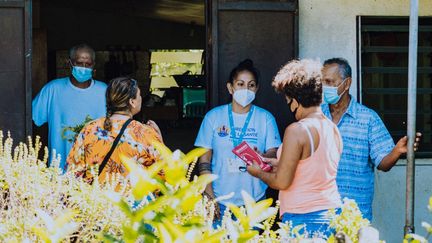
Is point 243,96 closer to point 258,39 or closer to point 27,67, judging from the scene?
point 258,39

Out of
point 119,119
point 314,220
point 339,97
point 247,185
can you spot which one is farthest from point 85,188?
point 339,97

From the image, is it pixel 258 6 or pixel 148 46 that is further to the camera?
pixel 148 46

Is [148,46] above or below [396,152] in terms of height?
above

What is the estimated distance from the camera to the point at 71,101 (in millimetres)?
5727

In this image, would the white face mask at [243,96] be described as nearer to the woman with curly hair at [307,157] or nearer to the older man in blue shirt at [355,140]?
the older man in blue shirt at [355,140]

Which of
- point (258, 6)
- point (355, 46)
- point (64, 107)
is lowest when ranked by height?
point (64, 107)

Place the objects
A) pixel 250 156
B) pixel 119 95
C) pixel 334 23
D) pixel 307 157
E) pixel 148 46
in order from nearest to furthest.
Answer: pixel 307 157 → pixel 250 156 → pixel 119 95 → pixel 334 23 → pixel 148 46

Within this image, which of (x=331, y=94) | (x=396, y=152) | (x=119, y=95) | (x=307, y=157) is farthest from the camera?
(x=331, y=94)

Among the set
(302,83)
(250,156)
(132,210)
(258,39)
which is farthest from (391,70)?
(132,210)

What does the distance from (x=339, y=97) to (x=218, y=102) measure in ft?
3.81

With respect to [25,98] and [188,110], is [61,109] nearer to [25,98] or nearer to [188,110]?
[25,98]

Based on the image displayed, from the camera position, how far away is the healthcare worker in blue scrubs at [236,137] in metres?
5.14

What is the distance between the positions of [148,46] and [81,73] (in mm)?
9165

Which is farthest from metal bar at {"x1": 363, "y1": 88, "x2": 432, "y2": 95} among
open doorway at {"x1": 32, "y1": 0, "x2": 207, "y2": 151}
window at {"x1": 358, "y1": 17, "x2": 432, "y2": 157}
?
open doorway at {"x1": 32, "y1": 0, "x2": 207, "y2": 151}
